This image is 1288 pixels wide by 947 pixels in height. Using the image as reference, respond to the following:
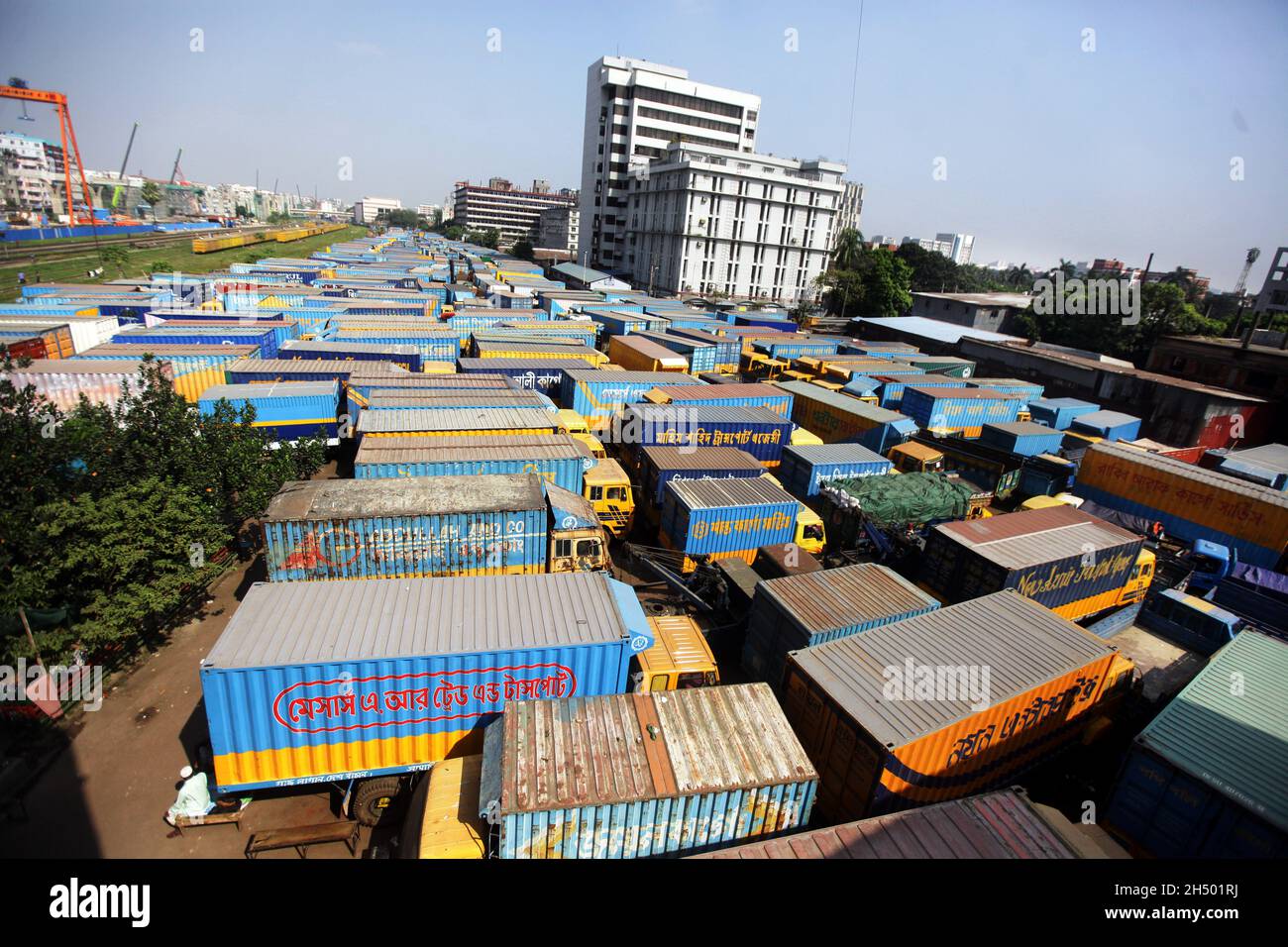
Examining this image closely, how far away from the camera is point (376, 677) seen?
33.6ft

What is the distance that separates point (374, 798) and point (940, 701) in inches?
414

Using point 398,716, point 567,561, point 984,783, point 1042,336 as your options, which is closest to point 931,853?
point 984,783

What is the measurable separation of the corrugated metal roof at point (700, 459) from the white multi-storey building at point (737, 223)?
217 feet

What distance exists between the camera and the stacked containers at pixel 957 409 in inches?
1240

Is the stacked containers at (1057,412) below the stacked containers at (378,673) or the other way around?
the other way around

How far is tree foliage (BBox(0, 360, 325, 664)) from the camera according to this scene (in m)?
12.8

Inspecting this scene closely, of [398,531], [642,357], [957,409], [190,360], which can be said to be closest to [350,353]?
[190,360]

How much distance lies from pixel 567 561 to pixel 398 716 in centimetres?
656

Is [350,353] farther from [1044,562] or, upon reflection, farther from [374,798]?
[1044,562]

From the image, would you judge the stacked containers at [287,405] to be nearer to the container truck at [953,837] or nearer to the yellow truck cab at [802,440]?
the yellow truck cab at [802,440]

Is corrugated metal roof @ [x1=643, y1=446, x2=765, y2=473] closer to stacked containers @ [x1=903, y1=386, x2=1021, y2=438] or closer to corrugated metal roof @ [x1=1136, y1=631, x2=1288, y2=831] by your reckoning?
corrugated metal roof @ [x1=1136, y1=631, x2=1288, y2=831]

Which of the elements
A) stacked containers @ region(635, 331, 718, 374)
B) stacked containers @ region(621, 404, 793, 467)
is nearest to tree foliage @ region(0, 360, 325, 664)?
stacked containers @ region(621, 404, 793, 467)

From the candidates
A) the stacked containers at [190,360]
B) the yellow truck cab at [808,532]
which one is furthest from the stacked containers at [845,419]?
the stacked containers at [190,360]
